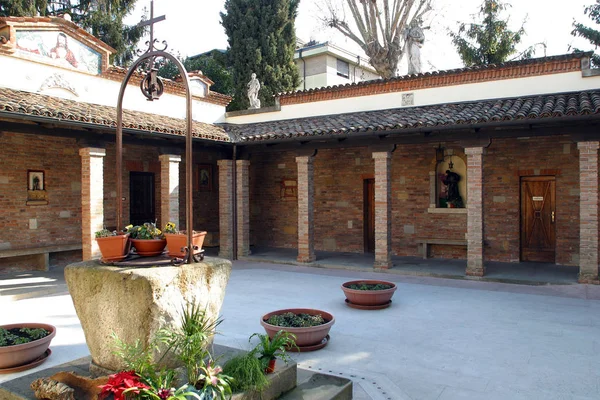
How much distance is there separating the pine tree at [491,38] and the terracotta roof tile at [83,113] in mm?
13003

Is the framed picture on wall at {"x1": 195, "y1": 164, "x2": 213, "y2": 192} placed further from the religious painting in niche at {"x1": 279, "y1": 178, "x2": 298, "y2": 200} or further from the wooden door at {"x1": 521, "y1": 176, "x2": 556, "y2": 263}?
the wooden door at {"x1": 521, "y1": 176, "x2": 556, "y2": 263}

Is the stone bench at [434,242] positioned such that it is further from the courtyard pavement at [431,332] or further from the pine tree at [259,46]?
the pine tree at [259,46]

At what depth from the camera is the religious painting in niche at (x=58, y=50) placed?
33.3 feet

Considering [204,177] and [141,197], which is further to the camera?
[204,177]

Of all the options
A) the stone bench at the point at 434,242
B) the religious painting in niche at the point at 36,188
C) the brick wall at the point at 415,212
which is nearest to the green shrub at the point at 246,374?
the religious painting in niche at the point at 36,188

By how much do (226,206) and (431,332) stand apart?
7.59 meters

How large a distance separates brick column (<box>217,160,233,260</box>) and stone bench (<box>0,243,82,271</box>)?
3469 mm

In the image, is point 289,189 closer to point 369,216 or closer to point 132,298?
point 369,216

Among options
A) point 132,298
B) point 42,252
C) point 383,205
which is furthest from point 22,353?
point 383,205

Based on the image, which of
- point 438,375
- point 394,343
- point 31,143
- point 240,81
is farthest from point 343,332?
point 240,81

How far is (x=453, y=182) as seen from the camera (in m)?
11.8

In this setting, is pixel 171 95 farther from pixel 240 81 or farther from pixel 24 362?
pixel 24 362

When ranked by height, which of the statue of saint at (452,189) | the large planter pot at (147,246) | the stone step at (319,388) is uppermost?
the statue of saint at (452,189)

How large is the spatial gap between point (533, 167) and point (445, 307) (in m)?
5.08
